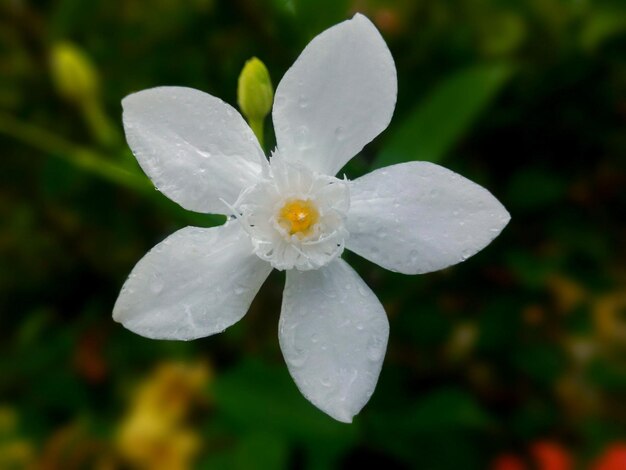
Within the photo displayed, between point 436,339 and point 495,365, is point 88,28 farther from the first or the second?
point 495,365

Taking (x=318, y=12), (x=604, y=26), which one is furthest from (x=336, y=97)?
(x=604, y=26)

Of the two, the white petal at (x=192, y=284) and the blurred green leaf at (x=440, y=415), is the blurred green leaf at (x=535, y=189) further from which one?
the white petal at (x=192, y=284)

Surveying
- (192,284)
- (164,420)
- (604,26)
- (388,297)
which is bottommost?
(164,420)

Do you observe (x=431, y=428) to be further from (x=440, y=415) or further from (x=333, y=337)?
(x=333, y=337)

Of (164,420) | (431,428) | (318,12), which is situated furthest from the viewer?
(164,420)

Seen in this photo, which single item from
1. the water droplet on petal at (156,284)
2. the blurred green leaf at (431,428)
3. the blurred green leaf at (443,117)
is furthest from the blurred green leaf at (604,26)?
the water droplet on petal at (156,284)

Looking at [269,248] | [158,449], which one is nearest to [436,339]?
[158,449]

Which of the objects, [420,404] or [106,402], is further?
[106,402]

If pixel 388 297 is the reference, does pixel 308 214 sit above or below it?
above
